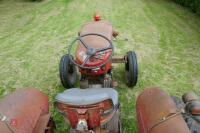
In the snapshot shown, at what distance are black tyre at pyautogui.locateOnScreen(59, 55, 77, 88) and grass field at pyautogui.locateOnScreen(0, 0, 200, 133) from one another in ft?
0.96

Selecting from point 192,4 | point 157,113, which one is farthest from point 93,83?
point 192,4

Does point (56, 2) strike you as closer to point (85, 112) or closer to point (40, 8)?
point (40, 8)

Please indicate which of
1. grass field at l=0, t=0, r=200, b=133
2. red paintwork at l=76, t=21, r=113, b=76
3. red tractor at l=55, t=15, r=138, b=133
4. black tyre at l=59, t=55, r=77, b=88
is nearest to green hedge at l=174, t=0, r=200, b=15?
grass field at l=0, t=0, r=200, b=133

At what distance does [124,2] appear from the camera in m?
11.4

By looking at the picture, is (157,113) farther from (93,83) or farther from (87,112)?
(93,83)

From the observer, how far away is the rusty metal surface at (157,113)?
123 inches

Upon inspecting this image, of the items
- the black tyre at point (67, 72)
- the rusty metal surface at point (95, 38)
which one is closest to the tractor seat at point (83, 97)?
the rusty metal surface at point (95, 38)

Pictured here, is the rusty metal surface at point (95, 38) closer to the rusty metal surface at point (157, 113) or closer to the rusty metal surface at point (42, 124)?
the rusty metal surface at point (42, 124)

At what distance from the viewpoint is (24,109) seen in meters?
3.60

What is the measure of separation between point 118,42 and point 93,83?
2.92 metres

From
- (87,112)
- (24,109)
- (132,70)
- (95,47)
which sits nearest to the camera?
(87,112)

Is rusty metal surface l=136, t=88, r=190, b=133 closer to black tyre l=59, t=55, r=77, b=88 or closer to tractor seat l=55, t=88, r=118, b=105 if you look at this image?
tractor seat l=55, t=88, r=118, b=105

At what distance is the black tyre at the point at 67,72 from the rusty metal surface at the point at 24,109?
1.27 meters

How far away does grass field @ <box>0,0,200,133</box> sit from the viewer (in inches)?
235
